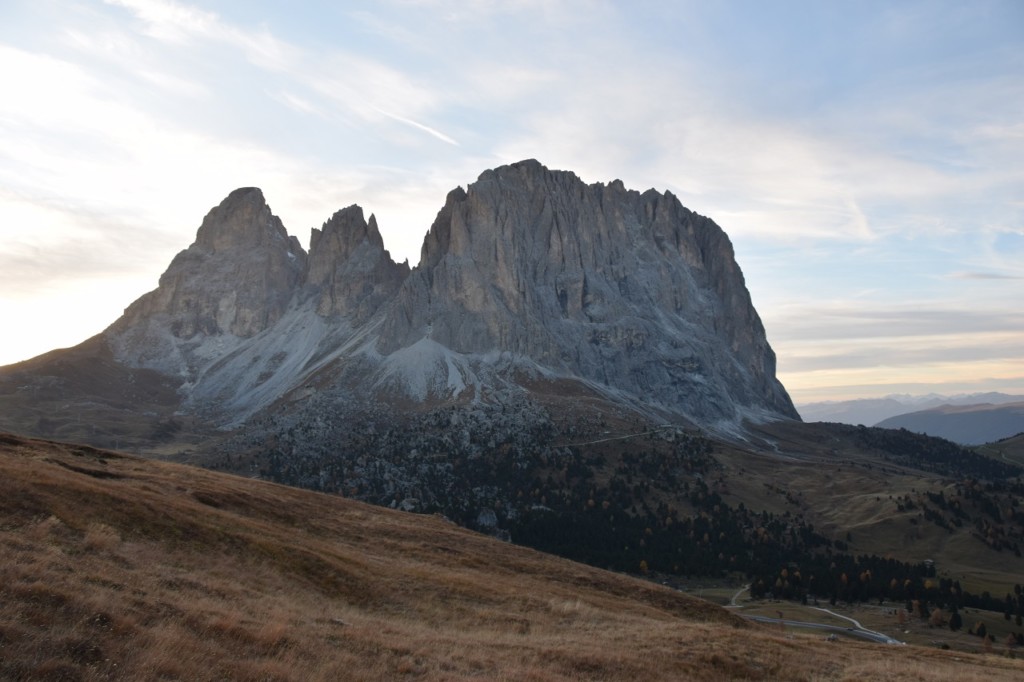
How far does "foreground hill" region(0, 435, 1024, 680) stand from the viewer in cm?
1839

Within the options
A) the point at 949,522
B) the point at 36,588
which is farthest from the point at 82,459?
the point at 949,522

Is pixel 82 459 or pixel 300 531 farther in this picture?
pixel 82 459

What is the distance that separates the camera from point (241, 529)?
38.6 meters

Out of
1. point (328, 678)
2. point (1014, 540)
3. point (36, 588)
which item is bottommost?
point (1014, 540)

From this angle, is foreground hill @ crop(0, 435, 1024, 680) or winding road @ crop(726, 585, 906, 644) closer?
foreground hill @ crop(0, 435, 1024, 680)

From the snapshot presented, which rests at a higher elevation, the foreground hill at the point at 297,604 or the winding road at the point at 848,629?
the foreground hill at the point at 297,604

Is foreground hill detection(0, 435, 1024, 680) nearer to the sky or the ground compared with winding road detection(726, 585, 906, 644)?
nearer to the sky

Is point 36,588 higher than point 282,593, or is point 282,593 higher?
point 36,588

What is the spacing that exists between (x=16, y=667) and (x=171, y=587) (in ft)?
32.9

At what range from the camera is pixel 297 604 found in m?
28.5

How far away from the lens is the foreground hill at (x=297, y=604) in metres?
18.4

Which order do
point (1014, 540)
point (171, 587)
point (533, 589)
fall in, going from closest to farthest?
point (171, 587)
point (533, 589)
point (1014, 540)

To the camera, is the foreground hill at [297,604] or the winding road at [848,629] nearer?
the foreground hill at [297,604]

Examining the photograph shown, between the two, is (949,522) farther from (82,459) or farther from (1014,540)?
(82,459)
